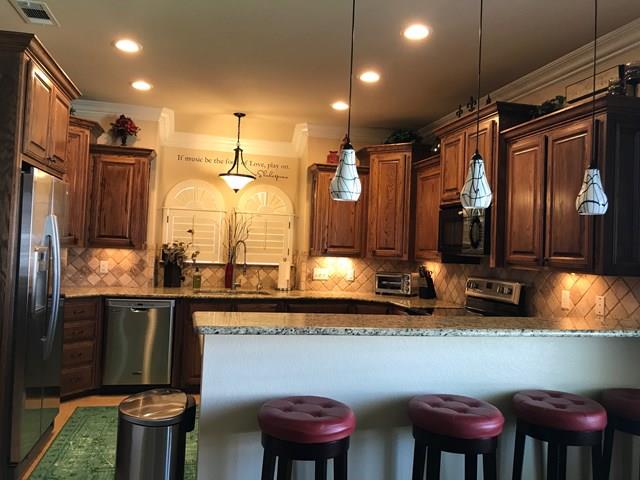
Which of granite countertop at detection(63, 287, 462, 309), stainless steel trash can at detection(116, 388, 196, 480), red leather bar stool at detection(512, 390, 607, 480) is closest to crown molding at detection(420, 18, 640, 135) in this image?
granite countertop at detection(63, 287, 462, 309)

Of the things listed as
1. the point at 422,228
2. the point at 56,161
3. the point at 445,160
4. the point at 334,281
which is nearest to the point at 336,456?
the point at 56,161

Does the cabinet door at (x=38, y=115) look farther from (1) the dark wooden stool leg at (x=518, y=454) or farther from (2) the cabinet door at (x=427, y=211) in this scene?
(2) the cabinet door at (x=427, y=211)

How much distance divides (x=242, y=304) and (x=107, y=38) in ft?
7.82

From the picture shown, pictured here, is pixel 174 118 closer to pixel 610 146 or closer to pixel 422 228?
pixel 422 228

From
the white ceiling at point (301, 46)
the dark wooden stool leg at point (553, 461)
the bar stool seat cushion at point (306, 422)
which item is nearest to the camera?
the bar stool seat cushion at point (306, 422)

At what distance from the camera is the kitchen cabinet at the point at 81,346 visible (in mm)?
4113

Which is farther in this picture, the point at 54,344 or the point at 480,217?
the point at 480,217

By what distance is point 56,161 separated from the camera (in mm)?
3232

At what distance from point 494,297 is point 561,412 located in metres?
1.87

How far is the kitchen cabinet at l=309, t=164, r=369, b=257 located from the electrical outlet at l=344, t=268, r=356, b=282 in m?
0.28

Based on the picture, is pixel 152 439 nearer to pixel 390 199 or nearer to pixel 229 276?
pixel 229 276

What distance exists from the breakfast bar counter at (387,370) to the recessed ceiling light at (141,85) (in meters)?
2.71

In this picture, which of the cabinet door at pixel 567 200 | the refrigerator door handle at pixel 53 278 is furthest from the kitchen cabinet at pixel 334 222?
the refrigerator door handle at pixel 53 278

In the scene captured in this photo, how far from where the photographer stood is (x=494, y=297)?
12.6 ft
